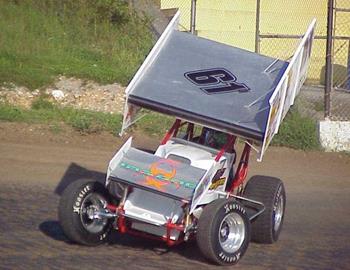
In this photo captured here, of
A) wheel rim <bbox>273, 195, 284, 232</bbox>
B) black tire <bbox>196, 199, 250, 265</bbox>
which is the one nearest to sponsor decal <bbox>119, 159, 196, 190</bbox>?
black tire <bbox>196, 199, 250, 265</bbox>

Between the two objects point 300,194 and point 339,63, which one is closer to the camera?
point 300,194

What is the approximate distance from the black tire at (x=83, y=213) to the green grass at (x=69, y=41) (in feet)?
26.6

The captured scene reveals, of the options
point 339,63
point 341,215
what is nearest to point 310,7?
point 339,63

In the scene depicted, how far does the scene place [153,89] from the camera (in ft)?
28.1

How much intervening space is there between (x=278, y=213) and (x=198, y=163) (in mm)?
1296

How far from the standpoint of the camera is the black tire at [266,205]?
29.2 ft

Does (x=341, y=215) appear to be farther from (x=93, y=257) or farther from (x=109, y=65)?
(x=109, y=65)

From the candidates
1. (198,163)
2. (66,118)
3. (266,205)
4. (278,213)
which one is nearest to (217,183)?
(198,163)

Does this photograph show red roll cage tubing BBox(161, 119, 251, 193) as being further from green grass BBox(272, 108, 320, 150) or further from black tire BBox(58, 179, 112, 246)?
green grass BBox(272, 108, 320, 150)

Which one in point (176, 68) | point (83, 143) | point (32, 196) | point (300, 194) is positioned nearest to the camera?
point (176, 68)

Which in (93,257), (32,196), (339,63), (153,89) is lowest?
(339,63)

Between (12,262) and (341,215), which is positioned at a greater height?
(12,262)

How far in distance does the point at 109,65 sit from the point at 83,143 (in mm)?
4533

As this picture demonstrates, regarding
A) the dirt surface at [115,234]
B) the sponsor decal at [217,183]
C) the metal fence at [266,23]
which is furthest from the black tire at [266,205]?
the metal fence at [266,23]
